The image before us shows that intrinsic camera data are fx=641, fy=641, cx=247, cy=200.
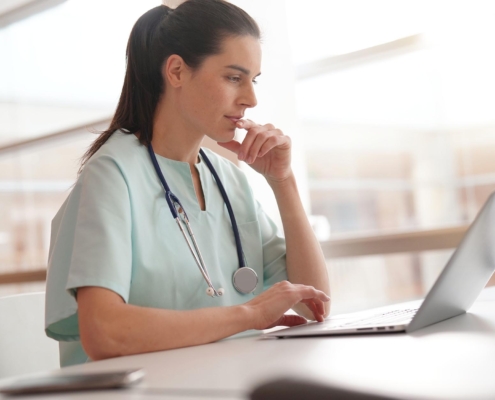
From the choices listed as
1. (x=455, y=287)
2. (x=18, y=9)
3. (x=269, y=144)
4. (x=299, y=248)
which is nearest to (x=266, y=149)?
(x=269, y=144)

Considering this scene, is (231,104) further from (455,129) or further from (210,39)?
(455,129)

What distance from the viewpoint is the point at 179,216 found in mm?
1224

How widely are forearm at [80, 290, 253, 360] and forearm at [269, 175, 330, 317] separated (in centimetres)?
42

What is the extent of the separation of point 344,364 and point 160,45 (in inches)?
38.1

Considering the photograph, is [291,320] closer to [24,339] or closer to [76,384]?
[24,339]

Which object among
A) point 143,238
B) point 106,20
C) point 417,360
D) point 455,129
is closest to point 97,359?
point 143,238

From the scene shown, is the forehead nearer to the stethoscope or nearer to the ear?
the ear

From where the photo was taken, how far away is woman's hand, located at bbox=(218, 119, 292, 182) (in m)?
1.33

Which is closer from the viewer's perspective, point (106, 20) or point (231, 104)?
point (231, 104)

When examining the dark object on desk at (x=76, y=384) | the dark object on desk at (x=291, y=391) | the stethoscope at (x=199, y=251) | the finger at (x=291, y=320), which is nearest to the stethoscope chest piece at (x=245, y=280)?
the stethoscope at (x=199, y=251)

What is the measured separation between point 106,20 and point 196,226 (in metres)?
1.99

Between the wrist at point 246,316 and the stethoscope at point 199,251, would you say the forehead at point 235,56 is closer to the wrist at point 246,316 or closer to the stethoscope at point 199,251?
the stethoscope at point 199,251

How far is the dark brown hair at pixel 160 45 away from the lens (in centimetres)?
133

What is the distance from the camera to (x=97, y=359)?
38.0 inches
